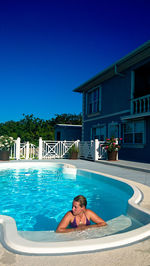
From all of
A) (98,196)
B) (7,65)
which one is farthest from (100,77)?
(7,65)

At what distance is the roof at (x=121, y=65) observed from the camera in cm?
982

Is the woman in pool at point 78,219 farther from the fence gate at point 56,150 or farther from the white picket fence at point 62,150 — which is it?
the fence gate at point 56,150

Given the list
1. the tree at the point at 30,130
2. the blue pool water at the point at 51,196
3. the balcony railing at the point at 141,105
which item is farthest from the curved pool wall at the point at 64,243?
the tree at the point at 30,130

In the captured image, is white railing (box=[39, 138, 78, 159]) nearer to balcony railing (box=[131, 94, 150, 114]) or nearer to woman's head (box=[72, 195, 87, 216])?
balcony railing (box=[131, 94, 150, 114])

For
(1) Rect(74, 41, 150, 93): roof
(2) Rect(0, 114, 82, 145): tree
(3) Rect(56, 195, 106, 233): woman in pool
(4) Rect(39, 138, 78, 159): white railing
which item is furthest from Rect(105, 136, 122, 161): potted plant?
(2) Rect(0, 114, 82, 145): tree

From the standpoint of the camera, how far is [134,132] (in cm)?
1166

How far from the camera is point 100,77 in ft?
45.3

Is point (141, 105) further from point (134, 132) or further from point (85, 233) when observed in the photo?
point (85, 233)

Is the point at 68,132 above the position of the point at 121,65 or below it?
below

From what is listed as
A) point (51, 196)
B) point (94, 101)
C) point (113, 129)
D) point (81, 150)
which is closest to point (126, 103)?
point (113, 129)

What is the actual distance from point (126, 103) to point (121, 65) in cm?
227

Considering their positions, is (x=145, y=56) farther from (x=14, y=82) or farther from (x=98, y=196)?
(x=14, y=82)

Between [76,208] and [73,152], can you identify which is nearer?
[76,208]

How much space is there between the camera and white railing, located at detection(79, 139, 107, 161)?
38.9ft
